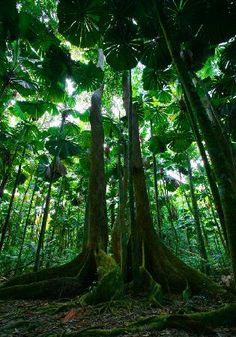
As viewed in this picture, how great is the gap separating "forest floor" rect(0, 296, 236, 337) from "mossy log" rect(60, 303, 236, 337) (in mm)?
66

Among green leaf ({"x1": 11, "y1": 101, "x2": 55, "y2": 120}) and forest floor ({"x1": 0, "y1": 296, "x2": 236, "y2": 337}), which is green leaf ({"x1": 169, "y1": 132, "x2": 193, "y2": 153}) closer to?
green leaf ({"x1": 11, "y1": 101, "x2": 55, "y2": 120})

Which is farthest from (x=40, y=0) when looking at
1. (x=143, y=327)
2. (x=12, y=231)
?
(x=12, y=231)

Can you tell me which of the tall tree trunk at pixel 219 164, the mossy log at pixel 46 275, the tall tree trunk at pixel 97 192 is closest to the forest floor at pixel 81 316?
the mossy log at pixel 46 275

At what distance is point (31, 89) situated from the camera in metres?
6.58

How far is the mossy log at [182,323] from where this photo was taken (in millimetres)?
3176

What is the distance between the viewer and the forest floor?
135 inches

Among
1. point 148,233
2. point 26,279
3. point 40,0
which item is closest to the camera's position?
point 26,279

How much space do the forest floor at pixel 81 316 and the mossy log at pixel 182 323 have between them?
0.07 meters

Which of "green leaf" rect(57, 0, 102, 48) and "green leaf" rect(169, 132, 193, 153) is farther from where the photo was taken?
"green leaf" rect(169, 132, 193, 153)

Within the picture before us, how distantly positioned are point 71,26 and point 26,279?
214 inches

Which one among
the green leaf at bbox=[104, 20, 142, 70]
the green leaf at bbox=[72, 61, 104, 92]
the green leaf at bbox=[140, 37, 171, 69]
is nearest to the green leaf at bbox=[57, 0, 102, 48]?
the green leaf at bbox=[104, 20, 142, 70]

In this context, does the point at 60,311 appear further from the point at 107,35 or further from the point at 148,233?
the point at 107,35

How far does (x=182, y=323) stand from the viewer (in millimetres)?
3264

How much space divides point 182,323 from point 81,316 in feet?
5.45
